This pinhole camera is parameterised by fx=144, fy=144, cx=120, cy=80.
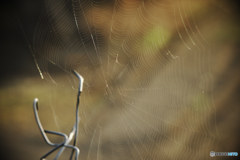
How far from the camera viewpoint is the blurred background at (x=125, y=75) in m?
0.51

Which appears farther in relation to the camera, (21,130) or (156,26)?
(21,130)

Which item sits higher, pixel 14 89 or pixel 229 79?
pixel 14 89

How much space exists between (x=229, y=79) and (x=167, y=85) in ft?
0.88

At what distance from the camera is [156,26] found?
21.0 inches

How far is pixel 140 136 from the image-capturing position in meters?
0.64

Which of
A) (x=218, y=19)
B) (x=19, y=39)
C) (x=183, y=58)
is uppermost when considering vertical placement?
(x=19, y=39)

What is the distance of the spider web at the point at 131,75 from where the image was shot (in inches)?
19.9

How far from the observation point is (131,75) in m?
0.62

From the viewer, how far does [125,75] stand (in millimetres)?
625

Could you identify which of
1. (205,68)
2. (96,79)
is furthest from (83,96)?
(205,68)

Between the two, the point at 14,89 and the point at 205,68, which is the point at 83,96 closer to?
the point at 14,89

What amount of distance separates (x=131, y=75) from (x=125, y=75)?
3 cm

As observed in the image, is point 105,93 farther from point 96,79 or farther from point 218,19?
point 218,19

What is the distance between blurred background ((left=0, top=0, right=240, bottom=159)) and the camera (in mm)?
510
